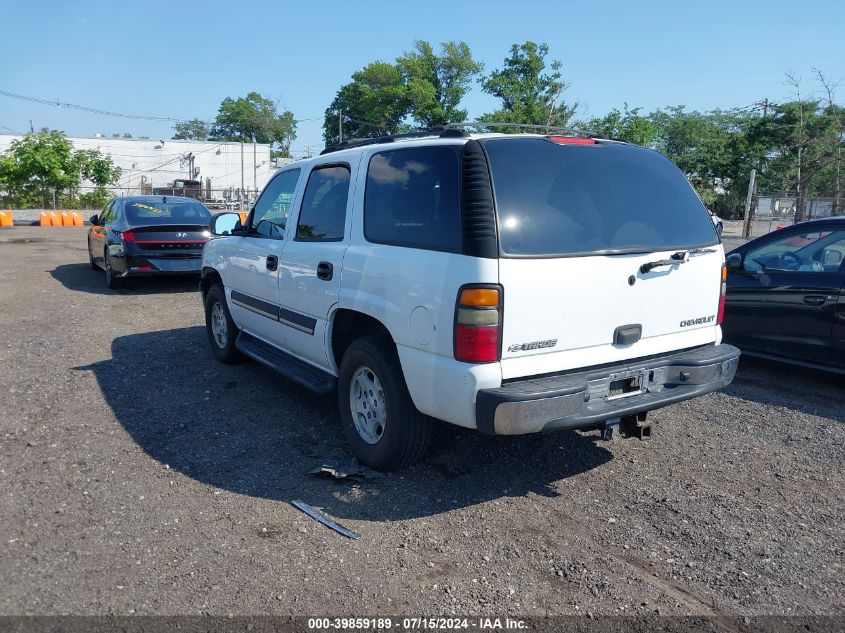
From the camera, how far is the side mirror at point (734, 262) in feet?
21.5

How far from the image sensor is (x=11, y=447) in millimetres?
4777

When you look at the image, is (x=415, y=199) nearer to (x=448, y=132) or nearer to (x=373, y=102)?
(x=448, y=132)

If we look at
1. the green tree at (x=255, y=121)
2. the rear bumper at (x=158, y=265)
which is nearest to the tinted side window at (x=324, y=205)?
the rear bumper at (x=158, y=265)

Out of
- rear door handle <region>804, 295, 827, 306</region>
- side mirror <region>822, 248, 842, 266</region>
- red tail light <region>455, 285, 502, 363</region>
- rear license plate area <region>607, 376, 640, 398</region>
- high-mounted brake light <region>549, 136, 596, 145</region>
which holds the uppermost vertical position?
high-mounted brake light <region>549, 136, 596, 145</region>

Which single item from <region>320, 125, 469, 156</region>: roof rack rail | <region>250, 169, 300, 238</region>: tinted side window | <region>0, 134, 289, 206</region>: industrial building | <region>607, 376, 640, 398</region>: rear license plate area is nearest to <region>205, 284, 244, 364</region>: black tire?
<region>250, 169, 300, 238</region>: tinted side window

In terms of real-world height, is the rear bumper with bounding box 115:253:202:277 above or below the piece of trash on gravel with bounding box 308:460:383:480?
above

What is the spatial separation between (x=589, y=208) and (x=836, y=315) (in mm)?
3379

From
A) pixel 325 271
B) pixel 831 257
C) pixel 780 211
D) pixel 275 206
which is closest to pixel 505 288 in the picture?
pixel 325 271

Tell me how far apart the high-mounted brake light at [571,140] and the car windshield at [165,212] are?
343 inches

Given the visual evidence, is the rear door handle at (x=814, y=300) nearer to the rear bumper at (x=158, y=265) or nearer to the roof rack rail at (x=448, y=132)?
the roof rack rail at (x=448, y=132)

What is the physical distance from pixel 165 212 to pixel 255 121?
304 ft

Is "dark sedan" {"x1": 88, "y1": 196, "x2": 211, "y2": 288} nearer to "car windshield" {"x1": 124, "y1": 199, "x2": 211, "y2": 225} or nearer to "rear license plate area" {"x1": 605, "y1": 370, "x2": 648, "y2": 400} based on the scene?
"car windshield" {"x1": 124, "y1": 199, "x2": 211, "y2": 225}

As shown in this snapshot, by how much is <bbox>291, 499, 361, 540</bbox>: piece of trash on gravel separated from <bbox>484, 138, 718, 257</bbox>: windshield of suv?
5.53ft

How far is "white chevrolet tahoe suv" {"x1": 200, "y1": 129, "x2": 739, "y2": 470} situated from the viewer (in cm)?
351
